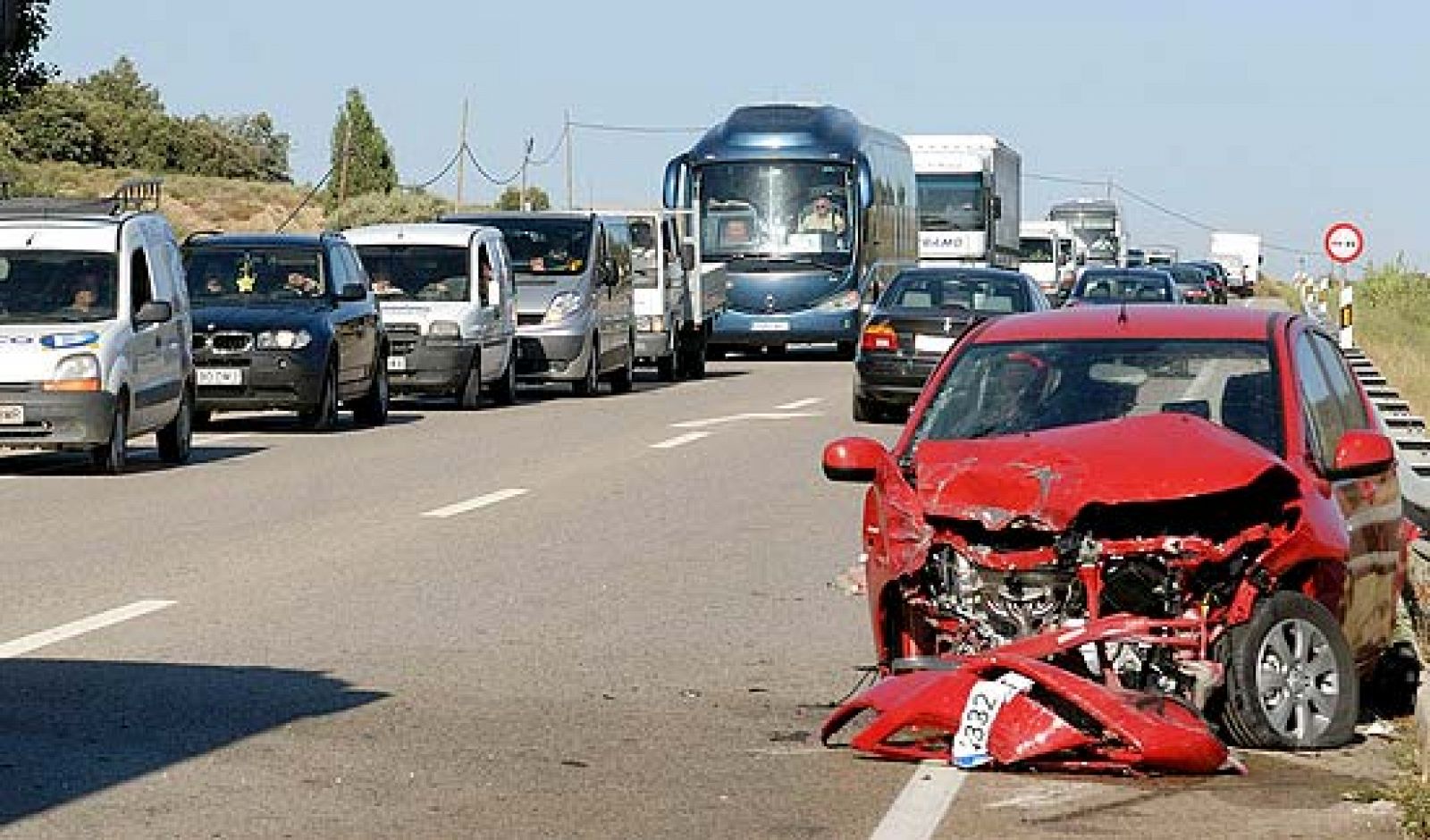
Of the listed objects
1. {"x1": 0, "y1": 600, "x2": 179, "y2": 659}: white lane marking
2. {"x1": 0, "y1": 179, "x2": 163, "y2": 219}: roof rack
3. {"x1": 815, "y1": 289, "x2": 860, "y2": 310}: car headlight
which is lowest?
{"x1": 815, "y1": 289, "x2": 860, "y2": 310}: car headlight

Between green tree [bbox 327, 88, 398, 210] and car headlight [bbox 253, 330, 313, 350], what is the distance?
9520 centimetres

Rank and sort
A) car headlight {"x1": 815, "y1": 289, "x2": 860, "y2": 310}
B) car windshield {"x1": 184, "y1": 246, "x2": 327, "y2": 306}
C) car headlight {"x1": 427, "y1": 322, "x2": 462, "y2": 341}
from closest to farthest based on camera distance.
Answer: car windshield {"x1": 184, "y1": 246, "x2": 327, "y2": 306} → car headlight {"x1": 427, "y1": 322, "x2": 462, "y2": 341} → car headlight {"x1": 815, "y1": 289, "x2": 860, "y2": 310}

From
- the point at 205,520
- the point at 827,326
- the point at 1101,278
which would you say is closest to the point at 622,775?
the point at 205,520

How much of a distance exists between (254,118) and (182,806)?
499 ft

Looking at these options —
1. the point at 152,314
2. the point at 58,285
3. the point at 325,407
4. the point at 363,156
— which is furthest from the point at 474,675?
the point at 363,156

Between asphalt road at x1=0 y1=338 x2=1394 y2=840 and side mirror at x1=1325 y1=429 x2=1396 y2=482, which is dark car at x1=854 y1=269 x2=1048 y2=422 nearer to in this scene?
asphalt road at x1=0 y1=338 x2=1394 y2=840

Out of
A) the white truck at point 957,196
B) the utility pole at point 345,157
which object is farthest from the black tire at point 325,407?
the utility pole at point 345,157

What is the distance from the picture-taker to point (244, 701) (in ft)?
34.7

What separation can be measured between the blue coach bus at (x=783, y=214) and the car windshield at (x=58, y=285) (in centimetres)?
2470

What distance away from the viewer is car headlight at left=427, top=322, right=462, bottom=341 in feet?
103

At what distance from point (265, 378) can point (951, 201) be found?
3607 cm

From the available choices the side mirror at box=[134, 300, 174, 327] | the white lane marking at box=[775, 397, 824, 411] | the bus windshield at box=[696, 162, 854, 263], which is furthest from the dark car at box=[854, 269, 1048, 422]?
the bus windshield at box=[696, 162, 854, 263]

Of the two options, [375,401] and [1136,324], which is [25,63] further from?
[1136,324]

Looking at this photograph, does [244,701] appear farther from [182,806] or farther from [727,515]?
[727,515]
